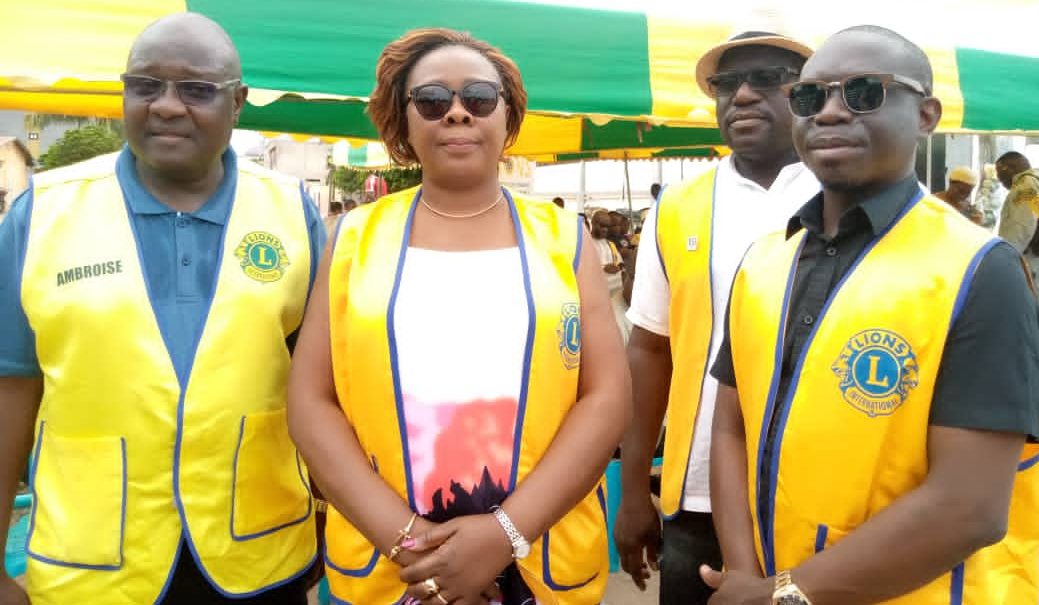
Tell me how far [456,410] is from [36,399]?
3.37ft

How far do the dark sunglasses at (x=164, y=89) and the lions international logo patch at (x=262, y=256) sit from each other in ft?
1.09

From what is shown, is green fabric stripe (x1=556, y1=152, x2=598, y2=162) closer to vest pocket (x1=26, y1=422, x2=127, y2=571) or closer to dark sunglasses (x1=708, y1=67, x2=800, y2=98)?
dark sunglasses (x1=708, y1=67, x2=800, y2=98)

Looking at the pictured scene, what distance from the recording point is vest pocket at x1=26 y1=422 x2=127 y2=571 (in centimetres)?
189

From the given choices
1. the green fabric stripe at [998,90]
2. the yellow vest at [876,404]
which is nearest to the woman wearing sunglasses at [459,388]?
the yellow vest at [876,404]

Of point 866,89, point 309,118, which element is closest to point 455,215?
point 866,89

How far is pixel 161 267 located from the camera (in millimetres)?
1955

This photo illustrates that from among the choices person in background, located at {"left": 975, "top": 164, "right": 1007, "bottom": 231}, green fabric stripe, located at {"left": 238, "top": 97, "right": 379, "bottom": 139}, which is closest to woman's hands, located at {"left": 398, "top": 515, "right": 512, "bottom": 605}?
green fabric stripe, located at {"left": 238, "top": 97, "right": 379, "bottom": 139}

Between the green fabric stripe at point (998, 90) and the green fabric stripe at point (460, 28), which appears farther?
the green fabric stripe at point (998, 90)

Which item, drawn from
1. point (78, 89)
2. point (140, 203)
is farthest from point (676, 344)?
point (78, 89)

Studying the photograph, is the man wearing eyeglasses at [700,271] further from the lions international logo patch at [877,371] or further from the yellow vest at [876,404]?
the lions international logo patch at [877,371]

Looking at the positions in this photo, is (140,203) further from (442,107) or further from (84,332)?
(442,107)

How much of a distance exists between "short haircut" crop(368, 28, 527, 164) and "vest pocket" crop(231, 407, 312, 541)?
2.50 feet

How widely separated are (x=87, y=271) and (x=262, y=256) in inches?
14.8

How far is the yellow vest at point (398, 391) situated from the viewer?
185cm
